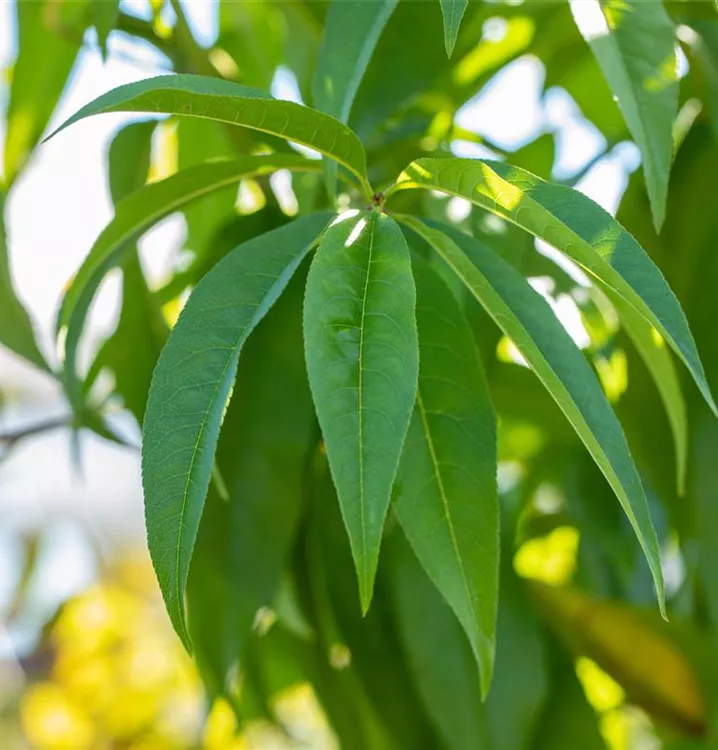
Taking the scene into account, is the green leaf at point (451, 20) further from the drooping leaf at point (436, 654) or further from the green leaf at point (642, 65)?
the drooping leaf at point (436, 654)

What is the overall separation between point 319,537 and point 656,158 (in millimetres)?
283

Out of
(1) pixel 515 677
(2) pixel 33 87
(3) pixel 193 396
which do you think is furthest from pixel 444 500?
(2) pixel 33 87

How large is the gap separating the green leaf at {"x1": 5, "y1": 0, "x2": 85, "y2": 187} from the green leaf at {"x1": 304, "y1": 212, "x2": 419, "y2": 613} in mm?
347

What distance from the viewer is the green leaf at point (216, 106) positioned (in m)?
0.29

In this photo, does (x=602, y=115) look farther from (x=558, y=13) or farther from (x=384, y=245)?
(x=384, y=245)

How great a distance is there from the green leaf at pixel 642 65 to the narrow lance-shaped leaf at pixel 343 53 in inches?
2.8

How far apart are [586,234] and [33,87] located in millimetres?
420

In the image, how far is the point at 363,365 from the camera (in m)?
0.28

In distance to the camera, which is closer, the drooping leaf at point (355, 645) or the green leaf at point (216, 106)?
the green leaf at point (216, 106)

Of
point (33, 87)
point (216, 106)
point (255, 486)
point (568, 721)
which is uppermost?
point (216, 106)

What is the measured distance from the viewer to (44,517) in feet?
6.72

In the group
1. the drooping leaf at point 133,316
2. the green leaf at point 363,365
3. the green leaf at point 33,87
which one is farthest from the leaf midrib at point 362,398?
the green leaf at point 33,87

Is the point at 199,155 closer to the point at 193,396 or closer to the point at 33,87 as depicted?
the point at 33,87

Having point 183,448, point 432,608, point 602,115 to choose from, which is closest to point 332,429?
point 183,448
